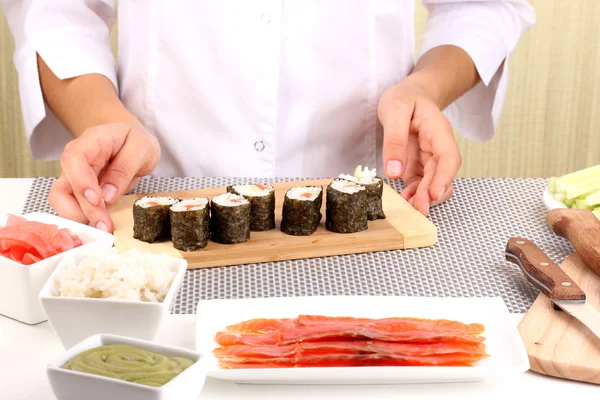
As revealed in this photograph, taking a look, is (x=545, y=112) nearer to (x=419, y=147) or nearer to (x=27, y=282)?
(x=419, y=147)

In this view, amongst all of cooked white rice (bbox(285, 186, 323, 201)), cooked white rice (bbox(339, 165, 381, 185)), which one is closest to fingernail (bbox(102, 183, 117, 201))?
cooked white rice (bbox(285, 186, 323, 201))

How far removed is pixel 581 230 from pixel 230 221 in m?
0.62

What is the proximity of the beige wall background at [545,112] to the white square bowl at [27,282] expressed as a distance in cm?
238

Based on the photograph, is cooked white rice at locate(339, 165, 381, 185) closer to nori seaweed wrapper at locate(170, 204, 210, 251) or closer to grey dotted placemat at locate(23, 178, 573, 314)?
grey dotted placemat at locate(23, 178, 573, 314)

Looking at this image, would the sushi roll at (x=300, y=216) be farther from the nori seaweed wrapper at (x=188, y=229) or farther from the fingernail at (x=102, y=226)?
the fingernail at (x=102, y=226)

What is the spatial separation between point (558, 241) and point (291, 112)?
0.78 m

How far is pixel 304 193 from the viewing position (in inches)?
62.9

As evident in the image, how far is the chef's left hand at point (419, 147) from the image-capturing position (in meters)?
1.68

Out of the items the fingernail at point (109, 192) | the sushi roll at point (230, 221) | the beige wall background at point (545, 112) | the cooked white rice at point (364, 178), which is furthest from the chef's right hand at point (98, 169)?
the beige wall background at point (545, 112)

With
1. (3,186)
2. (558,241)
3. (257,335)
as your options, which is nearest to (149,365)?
(257,335)

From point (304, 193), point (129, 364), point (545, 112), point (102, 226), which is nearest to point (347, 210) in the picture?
point (304, 193)

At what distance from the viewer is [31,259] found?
3.76 feet

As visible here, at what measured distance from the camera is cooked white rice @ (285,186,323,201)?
1551mm

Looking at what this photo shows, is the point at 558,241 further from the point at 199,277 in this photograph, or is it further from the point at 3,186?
the point at 3,186
